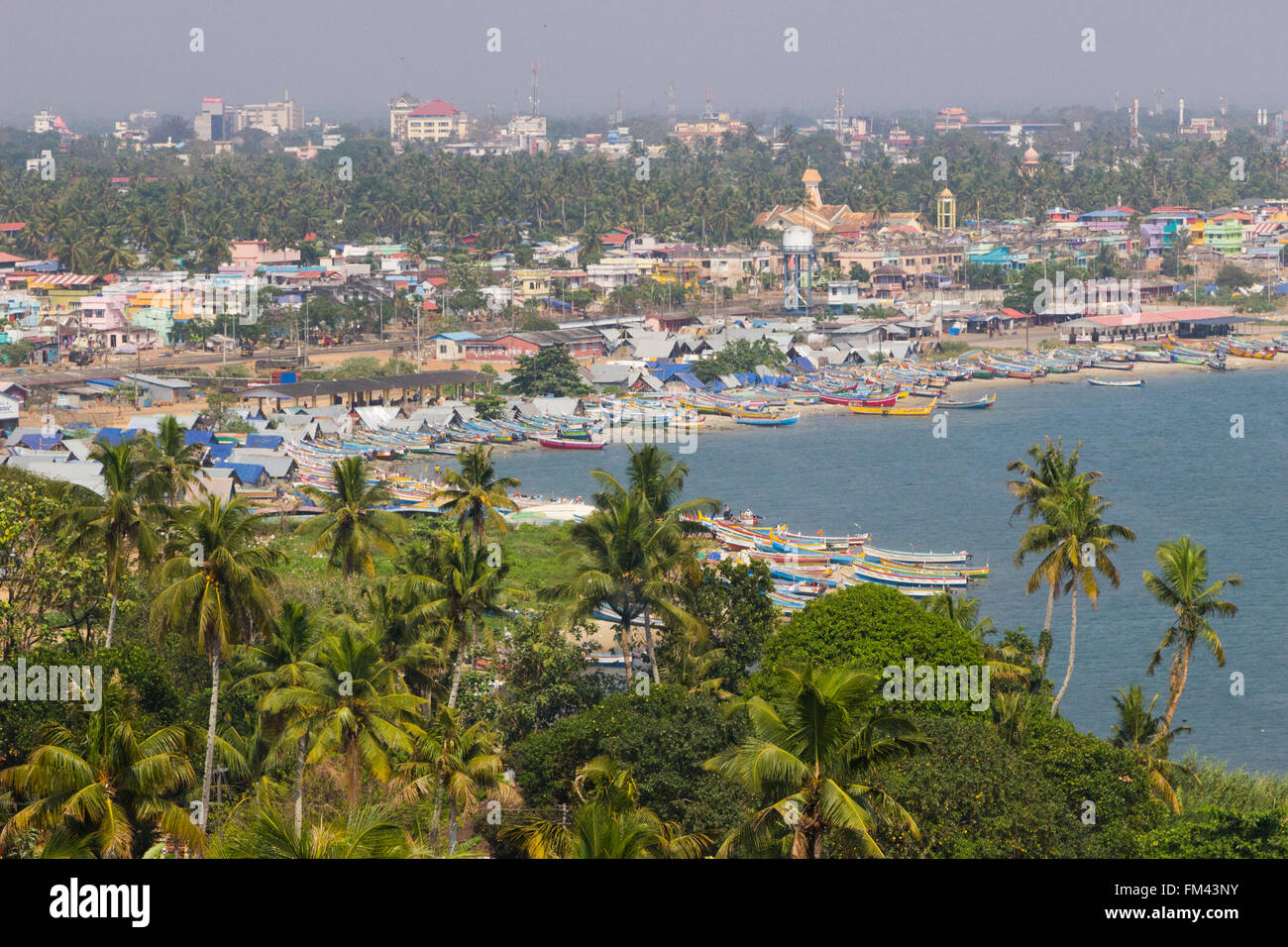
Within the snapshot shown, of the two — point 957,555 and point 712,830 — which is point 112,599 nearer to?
point 712,830

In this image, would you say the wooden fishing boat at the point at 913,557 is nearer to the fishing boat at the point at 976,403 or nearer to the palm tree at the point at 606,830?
the palm tree at the point at 606,830

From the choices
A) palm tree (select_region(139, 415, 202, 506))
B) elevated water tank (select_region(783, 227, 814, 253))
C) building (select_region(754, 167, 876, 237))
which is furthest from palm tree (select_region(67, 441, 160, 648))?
building (select_region(754, 167, 876, 237))

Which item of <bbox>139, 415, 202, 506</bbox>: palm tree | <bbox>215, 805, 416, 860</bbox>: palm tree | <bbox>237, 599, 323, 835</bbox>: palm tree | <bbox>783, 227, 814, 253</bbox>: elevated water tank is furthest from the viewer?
<bbox>783, 227, 814, 253</bbox>: elevated water tank

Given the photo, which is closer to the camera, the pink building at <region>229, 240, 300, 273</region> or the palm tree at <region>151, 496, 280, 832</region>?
the palm tree at <region>151, 496, 280, 832</region>

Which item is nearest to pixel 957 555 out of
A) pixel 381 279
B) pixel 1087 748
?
pixel 1087 748

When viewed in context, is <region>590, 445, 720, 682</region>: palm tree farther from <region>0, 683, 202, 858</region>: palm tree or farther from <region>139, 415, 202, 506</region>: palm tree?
<region>0, 683, 202, 858</region>: palm tree

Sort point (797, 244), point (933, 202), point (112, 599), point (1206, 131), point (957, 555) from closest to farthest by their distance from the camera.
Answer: point (112, 599)
point (957, 555)
point (797, 244)
point (933, 202)
point (1206, 131)
